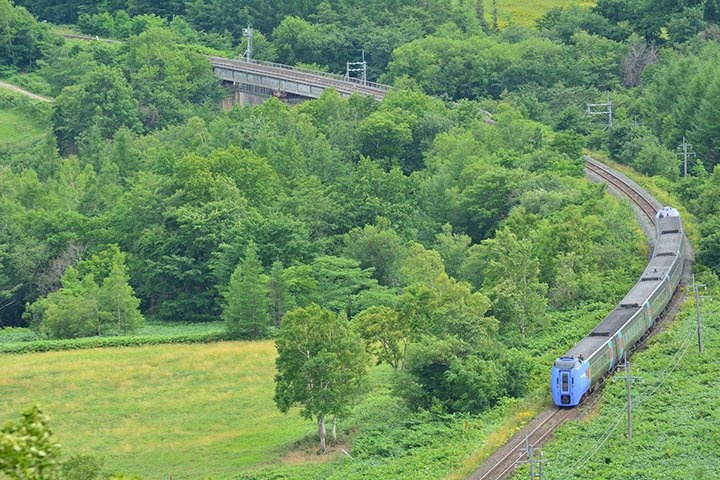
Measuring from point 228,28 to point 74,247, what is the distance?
76471mm

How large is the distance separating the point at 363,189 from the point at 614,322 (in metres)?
43.7

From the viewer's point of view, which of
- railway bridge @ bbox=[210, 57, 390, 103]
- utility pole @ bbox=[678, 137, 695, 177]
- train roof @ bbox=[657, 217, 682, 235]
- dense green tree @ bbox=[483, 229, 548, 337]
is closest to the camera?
dense green tree @ bbox=[483, 229, 548, 337]

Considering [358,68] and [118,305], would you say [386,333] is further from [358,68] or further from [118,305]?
[358,68]

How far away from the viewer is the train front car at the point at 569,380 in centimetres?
5472

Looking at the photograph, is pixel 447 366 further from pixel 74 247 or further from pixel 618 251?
pixel 74 247

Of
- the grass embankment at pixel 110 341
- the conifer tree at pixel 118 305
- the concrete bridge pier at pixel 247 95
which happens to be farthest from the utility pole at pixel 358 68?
the grass embankment at pixel 110 341

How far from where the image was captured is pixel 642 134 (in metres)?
114

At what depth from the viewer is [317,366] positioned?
61.0 m

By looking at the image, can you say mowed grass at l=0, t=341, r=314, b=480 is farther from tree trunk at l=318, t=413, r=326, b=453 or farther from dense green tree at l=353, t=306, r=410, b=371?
dense green tree at l=353, t=306, r=410, b=371

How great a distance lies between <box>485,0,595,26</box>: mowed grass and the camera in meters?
174

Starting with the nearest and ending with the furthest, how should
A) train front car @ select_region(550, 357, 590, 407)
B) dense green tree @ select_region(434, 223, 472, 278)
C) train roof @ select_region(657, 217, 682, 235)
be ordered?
train front car @ select_region(550, 357, 590, 407) → train roof @ select_region(657, 217, 682, 235) → dense green tree @ select_region(434, 223, 472, 278)

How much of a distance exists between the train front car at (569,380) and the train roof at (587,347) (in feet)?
2.67

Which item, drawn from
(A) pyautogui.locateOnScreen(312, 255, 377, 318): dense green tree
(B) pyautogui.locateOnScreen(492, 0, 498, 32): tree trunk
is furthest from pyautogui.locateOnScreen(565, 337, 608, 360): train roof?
(B) pyautogui.locateOnScreen(492, 0, 498, 32): tree trunk

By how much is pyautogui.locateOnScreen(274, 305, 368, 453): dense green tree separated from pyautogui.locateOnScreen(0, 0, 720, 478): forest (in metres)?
0.10
